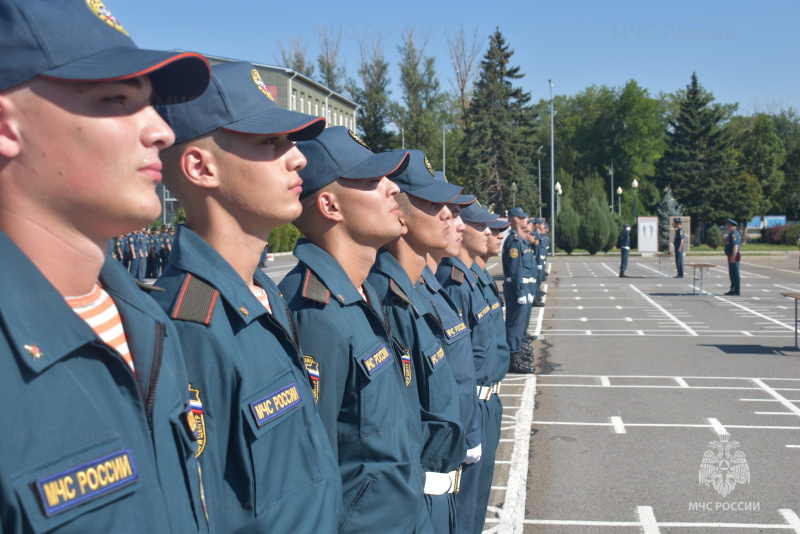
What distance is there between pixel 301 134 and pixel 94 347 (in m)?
1.26

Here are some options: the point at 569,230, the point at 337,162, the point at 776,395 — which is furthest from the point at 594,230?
the point at 337,162

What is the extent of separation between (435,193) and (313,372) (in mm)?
2187

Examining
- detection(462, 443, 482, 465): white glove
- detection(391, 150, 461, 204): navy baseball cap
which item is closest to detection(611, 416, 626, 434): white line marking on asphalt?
detection(462, 443, 482, 465): white glove

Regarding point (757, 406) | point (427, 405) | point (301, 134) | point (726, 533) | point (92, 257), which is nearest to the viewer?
point (92, 257)

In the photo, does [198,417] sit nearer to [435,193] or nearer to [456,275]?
[435,193]

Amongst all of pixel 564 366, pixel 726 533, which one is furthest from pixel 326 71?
pixel 726 533

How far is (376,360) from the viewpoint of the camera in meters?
2.85

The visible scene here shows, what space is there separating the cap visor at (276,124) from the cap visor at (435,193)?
208 centimetres

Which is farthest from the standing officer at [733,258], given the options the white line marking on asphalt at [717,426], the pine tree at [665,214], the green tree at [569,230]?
the pine tree at [665,214]

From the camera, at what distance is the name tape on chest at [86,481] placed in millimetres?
1312

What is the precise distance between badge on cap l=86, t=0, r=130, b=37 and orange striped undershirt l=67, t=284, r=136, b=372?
527 millimetres

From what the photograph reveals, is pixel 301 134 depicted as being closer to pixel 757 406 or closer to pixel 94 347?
pixel 94 347

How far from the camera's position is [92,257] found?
1626 mm

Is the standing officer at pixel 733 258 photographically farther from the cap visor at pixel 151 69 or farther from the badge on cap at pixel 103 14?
the badge on cap at pixel 103 14
